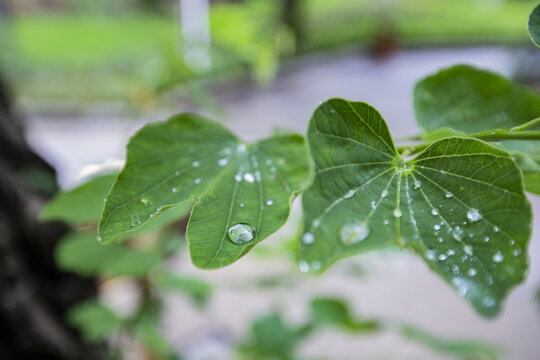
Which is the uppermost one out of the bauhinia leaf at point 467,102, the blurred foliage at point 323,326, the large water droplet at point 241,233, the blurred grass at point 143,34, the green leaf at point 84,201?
the blurred grass at point 143,34

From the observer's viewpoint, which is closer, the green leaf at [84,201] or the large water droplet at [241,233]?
the large water droplet at [241,233]

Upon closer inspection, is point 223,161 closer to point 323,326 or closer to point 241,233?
point 241,233

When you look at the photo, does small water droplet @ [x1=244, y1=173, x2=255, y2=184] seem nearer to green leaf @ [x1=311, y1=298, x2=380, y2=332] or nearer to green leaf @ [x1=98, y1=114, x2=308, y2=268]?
green leaf @ [x1=98, y1=114, x2=308, y2=268]

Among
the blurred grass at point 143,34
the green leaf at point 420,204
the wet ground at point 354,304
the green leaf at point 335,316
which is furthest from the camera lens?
the blurred grass at point 143,34

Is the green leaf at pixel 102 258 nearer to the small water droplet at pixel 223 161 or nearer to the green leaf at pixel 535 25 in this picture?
the small water droplet at pixel 223 161

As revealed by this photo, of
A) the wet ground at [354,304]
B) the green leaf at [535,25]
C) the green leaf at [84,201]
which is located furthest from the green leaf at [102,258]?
the green leaf at [535,25]

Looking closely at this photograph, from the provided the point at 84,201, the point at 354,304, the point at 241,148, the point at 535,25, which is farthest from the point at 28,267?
the point at 354,304

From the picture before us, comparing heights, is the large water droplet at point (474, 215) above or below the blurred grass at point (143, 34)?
below
